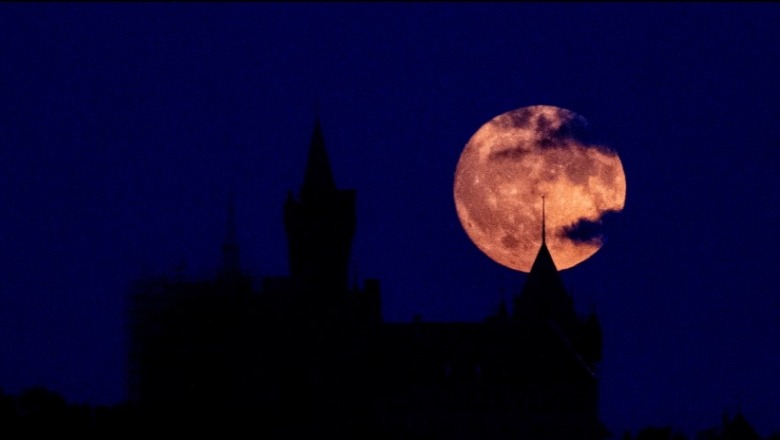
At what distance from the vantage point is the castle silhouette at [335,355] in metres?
79.5

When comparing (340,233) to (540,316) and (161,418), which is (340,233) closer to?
(540,316)

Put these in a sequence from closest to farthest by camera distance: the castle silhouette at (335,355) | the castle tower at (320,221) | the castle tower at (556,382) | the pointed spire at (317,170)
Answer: the castle silhouette at (335,355) → the castle tower at (556,382) → the castle tower at (320,221) → the pointed spire at (317,170)

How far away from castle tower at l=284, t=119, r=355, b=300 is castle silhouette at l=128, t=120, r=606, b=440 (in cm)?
8

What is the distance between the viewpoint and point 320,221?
11031 centimetres

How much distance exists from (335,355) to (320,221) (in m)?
20.4

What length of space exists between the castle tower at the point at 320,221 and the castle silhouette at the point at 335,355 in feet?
0.25

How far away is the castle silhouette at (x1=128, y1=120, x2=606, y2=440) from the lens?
7950 centimetres

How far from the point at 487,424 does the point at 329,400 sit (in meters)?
16.9

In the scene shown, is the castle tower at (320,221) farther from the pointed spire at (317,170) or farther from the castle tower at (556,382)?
the castle tower at (556,382)

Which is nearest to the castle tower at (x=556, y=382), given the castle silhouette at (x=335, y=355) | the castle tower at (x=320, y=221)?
the castle silhouette at (x=335, y=355)

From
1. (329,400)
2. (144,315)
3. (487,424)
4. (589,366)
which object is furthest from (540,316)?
(144,315)

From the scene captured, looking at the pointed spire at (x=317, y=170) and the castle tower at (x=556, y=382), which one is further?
the pointed spire at (x=317, y=170)

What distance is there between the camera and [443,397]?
102438mm

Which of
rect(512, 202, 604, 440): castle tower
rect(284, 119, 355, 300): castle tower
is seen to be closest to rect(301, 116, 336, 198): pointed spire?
rect(284, 119, 355, 300): castle tower
